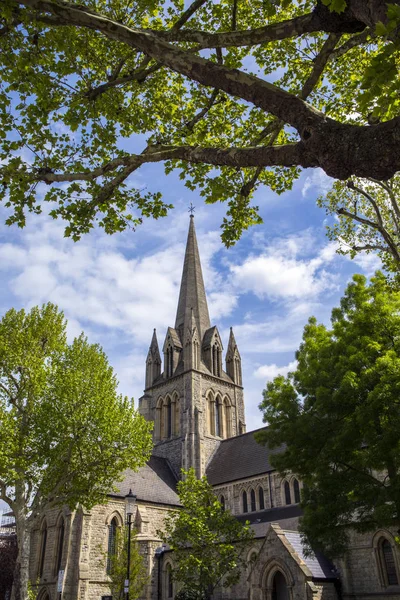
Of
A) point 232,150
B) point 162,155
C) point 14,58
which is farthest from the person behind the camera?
point 14,58

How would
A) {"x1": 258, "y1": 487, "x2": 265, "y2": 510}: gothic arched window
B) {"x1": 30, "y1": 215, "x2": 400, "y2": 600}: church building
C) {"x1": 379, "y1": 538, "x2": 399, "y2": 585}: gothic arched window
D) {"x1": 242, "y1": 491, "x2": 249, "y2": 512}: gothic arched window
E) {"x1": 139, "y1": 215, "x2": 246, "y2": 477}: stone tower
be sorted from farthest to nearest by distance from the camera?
{"x1": 139, "y1": 215, "x2": 246, "y2": 477}: stone tower → {"x1": 242, "y1": 491, "x2": 249, "y2": 512}: gothic arched window → {"x1": 258, "y1": 487, "x2": 265, "y2": 510}: gothic arched window → {"x1": 30, "y1": 215, "x2": 400, "y2": 600}: church building → {"x1": 379, "y1": 538, "x2": 399, "y2": 585}: gothic arched window

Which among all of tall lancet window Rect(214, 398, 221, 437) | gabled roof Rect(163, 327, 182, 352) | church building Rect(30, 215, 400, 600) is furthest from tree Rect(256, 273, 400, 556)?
gabled roof Rect(163, 327, 182, 352)

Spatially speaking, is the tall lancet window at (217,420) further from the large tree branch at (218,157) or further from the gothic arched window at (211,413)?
the large tree branch at (218,157)

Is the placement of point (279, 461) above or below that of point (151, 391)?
below

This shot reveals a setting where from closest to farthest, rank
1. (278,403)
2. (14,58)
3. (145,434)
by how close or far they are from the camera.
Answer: (14,58), (278,403), (145,434)

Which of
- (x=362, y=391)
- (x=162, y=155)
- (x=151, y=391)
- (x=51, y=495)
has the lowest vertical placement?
(x=51, y=495)

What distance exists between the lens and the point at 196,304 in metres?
48.1

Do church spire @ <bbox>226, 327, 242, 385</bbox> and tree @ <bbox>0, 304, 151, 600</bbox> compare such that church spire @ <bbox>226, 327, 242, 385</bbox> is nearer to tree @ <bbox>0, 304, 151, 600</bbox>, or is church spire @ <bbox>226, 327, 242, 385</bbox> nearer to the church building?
the church building

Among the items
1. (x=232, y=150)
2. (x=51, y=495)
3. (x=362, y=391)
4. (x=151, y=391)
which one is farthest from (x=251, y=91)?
(x=151, y=391)

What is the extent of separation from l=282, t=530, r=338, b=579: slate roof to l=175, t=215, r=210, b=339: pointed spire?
24132 mm

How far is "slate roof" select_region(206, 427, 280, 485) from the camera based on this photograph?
33.6 m

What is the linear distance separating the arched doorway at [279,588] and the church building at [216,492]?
0.05 meters

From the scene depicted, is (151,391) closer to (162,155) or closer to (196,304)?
(196,304)

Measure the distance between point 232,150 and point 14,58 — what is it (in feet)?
17.1
